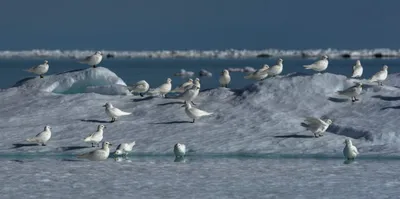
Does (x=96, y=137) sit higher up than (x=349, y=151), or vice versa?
(x=96, y=137)

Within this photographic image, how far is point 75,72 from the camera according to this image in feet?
77.5

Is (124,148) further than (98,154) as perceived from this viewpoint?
Yes

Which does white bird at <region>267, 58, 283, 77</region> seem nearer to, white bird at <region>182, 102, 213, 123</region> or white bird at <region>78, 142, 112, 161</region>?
white bird at <region>182, 102, 213, 123</region>

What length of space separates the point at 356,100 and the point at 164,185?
8206mm

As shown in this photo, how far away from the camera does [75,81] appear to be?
23500mm

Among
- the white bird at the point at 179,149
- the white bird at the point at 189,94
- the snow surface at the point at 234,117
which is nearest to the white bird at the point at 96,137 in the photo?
the snow surface at the point at 234,117

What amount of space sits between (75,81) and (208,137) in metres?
6.86

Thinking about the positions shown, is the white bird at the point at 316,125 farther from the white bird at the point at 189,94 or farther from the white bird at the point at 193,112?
the white bird at the point at 189,94

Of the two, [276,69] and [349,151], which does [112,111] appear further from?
[349,151]

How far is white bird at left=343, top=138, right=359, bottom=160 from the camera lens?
51.5 feet

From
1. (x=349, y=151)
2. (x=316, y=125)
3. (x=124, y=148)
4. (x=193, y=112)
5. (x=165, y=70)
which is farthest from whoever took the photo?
(x=165, y=70)

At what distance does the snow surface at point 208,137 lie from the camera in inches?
510

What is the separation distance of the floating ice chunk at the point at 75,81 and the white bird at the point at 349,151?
8.67 m

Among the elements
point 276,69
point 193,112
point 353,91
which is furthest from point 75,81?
point 353,91
